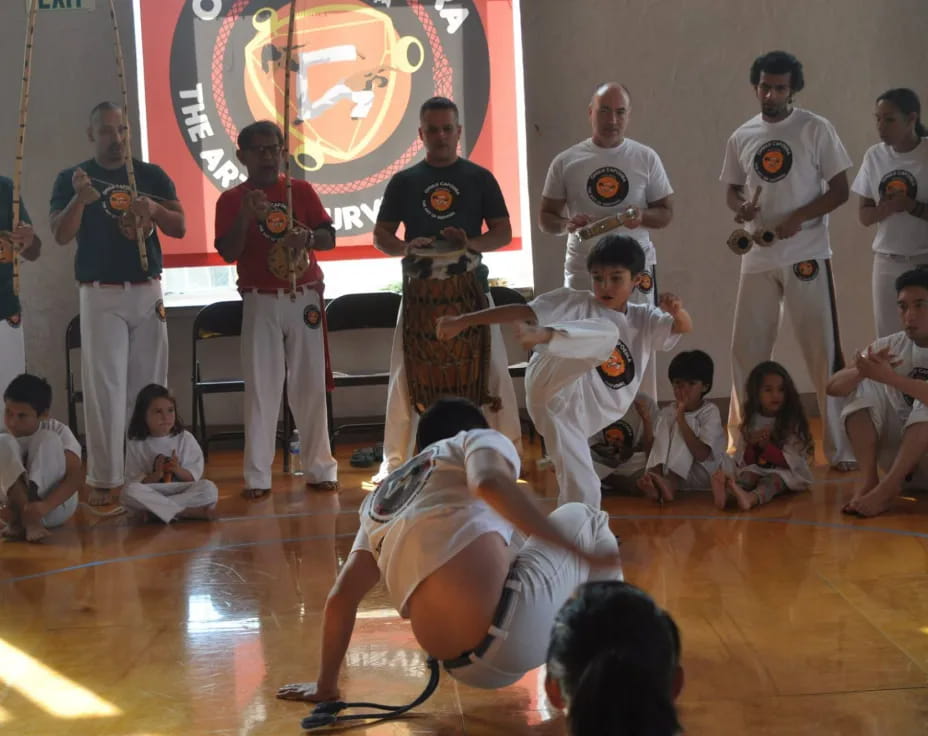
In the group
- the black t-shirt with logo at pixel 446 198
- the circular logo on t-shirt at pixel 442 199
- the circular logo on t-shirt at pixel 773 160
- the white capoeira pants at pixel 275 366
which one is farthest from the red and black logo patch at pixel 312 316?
the circular logo on t-shirt at pixel 773 160

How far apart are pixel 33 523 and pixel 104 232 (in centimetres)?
139

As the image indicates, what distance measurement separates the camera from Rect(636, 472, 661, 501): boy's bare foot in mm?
4988

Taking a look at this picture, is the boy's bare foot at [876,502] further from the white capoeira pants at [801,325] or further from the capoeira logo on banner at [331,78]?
the capoeira logo on banner at [331,78]

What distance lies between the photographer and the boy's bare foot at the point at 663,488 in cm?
495

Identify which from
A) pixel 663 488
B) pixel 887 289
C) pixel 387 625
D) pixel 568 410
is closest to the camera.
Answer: pixel 387 625

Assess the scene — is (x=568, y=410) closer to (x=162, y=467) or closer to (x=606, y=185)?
(x=606, y=185)

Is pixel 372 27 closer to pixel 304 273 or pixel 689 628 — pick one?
pixel 304 273

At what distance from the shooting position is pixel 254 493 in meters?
5.41

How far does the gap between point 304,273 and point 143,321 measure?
30.5 inches

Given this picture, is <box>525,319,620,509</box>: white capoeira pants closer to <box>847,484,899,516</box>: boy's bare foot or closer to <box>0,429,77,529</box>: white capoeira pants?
<box>847,484,899,516</box>: boy's bare foot

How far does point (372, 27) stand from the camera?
22.3ft

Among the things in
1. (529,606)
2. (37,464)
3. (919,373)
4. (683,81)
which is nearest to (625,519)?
(919,373)

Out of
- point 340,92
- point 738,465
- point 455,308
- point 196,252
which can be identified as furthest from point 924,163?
point 196,252

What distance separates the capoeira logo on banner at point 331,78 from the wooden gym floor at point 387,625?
2.57 metres
